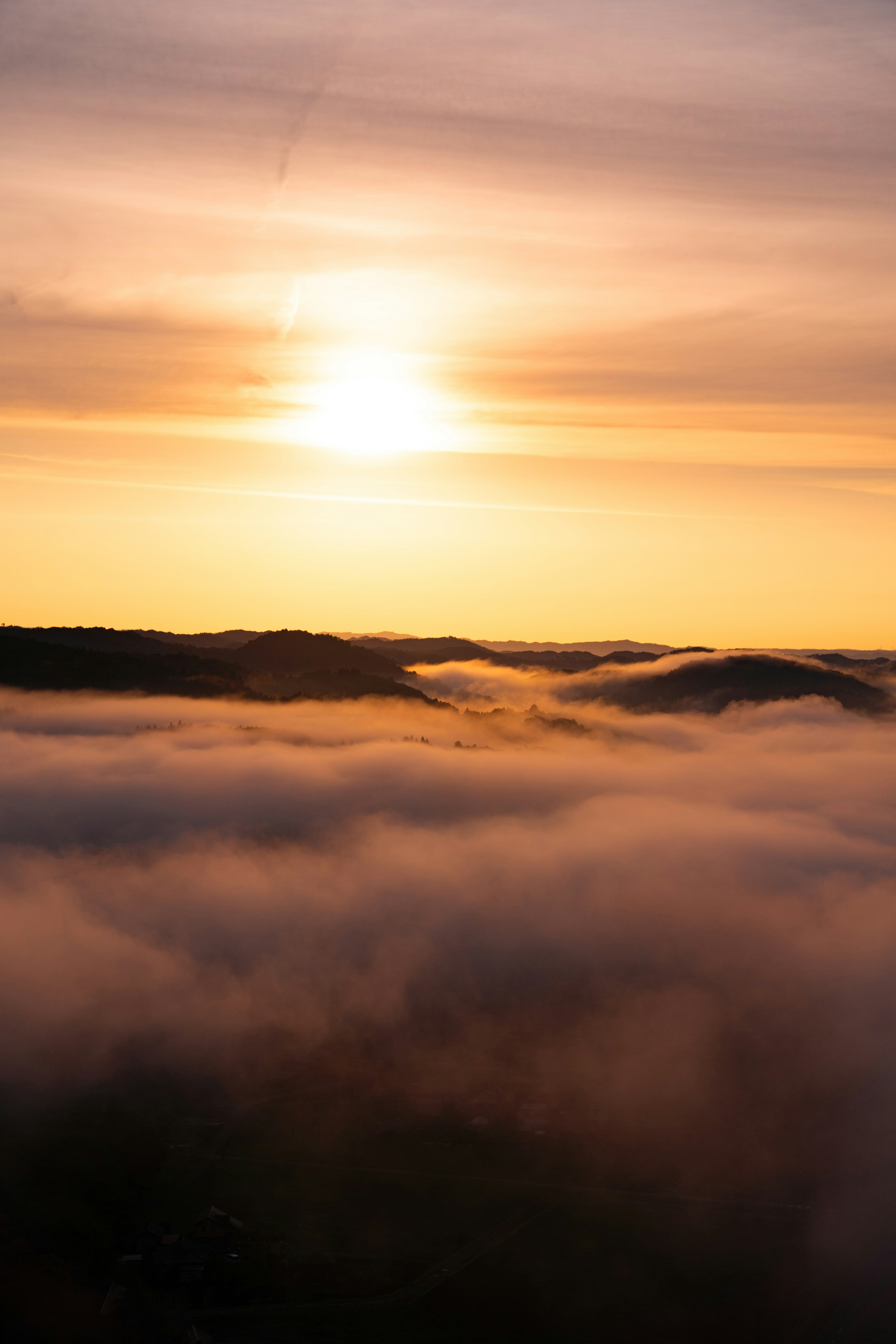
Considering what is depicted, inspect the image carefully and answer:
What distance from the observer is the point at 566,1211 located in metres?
105

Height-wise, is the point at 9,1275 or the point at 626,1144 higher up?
the point at 9,1275

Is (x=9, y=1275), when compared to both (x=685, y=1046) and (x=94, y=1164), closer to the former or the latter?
(x=94, y=1164)

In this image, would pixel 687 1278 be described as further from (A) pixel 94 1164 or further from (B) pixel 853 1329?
(A) pixel 94 1164

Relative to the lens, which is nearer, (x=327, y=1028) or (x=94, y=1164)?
(x=94, y=1164)

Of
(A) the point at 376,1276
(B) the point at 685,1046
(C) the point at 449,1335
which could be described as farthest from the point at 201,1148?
(B) the point at 685,1046

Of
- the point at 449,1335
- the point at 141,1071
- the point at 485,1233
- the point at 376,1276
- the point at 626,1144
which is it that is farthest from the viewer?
the point at 141,1071

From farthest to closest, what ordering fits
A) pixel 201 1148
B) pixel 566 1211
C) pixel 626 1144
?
pixel 626 1144
pixel 201 1148
pixel 566 1211

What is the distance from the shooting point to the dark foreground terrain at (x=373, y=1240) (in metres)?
80.7

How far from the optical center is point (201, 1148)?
114m

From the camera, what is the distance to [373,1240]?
307ft

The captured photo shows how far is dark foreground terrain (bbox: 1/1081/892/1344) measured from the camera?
80.7 meters

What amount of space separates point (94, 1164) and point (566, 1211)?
154 ft

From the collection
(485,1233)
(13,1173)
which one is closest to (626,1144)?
(485,1233)

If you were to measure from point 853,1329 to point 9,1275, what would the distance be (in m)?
68.9
